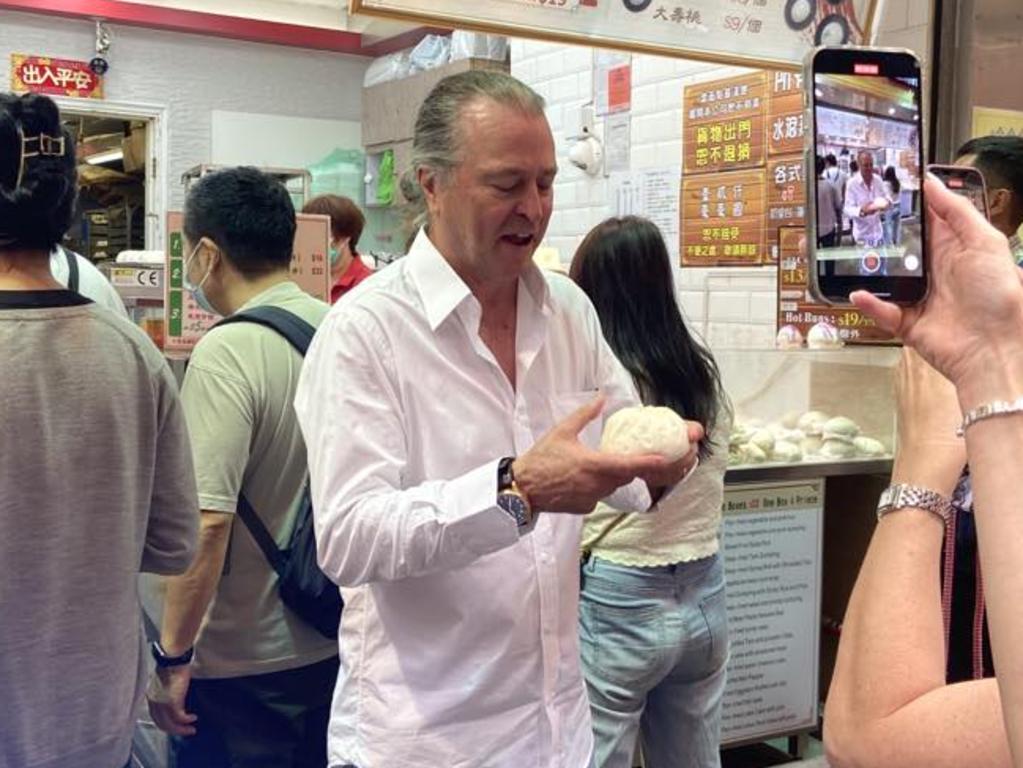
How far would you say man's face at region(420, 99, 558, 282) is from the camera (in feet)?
4.93

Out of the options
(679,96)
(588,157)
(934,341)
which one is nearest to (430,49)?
(588,157)

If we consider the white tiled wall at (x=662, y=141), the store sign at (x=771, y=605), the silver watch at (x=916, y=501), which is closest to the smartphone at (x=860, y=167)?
the silver watch at (x=916, y=501)

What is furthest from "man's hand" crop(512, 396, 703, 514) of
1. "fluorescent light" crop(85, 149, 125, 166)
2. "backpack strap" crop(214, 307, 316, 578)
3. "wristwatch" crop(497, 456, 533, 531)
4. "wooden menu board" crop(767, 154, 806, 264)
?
"fluorescent light" crop(85, 149, 125, 166)

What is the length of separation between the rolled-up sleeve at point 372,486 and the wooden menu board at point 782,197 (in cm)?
286

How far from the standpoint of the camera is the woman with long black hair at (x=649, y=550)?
7.63 ft

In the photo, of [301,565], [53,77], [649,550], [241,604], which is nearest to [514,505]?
[301,565]

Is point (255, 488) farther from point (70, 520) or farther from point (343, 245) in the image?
point (343, 245)

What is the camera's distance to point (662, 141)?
Result: 461 centimetres

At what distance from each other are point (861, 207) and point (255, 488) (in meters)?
1.37

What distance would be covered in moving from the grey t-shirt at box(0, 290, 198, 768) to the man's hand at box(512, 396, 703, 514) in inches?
24.9

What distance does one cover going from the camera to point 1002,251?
0.83m

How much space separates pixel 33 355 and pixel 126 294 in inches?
88.0

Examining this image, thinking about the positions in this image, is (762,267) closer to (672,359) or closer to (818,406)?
(818,406)

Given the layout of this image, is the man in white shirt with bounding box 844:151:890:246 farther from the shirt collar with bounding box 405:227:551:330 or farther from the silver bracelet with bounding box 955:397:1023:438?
the shirt collar with bounding box 405:227:551:330
